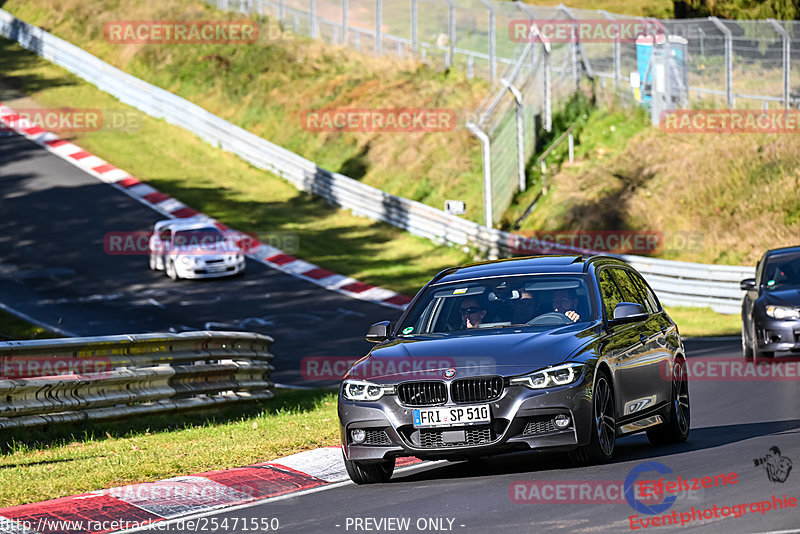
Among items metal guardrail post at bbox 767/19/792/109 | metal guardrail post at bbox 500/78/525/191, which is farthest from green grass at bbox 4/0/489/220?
metal guardrail post at bbox 767/19/792/109

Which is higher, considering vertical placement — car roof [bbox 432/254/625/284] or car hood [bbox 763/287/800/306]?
car roof [bbox 432/254/625/284]

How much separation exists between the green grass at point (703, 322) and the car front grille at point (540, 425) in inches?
634

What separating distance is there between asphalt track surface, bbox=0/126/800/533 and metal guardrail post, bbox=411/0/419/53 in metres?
12.7

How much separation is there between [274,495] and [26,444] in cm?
422

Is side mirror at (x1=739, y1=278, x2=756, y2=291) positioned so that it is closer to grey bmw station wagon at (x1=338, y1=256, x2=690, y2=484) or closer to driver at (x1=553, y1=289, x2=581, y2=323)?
grey bmw station wagon at (x1=338, y1=256, x2=690, y2=484)

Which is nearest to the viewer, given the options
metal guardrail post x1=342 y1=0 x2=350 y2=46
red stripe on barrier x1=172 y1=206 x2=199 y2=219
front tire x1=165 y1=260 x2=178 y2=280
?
front tire x1=165 y1=260 x2=178 y2=280

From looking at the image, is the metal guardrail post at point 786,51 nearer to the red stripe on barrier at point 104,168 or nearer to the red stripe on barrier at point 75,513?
the red stripe on barrier at point 104,168

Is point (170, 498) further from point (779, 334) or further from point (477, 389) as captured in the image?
point (779, 334)

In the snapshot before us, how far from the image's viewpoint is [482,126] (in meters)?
33.8

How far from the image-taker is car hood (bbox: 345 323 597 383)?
871 centimetres

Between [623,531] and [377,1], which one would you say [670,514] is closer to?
[623,531]

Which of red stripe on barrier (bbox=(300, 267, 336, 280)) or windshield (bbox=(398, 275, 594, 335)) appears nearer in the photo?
windshield (bbox=(398, 275, 594, 335))

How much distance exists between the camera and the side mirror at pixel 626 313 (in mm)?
9578
